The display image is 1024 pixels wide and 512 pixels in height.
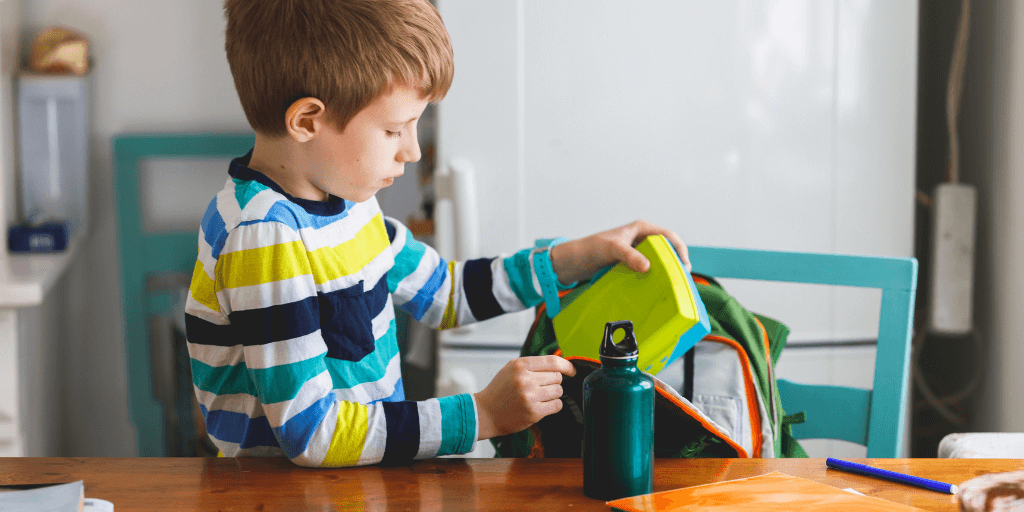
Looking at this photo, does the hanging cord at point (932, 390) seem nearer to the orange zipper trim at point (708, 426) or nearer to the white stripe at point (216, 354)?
the orange zipper trim at point (708, 426)

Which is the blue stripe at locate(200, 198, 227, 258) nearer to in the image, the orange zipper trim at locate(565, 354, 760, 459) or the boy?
the boy

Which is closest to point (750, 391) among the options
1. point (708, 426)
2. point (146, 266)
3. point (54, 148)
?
point (708, 426)

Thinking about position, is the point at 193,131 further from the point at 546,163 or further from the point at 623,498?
the point at 623,498

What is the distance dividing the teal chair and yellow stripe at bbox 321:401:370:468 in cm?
127

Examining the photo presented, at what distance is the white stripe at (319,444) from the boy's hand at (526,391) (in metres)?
0.13

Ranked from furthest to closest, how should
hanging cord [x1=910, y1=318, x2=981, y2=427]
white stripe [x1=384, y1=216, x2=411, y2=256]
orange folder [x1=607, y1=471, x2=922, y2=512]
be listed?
1. hanging cord [x1=910, y1=318, x2=981, y2=427]
2. white stripe [x1=384, y1=216, x2=411, y2=256]
3. orange folder [x1=607, y1=471, x2=922, y2=512]

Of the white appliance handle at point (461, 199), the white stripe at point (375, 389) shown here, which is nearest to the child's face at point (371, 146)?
the white stripe at point (375, 389)

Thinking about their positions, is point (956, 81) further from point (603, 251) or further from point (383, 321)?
point (383, 321)

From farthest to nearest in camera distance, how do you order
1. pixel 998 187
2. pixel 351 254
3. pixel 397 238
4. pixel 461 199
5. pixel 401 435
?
pixel 998 187 → pixel 461 199 → pixel 397 238 → pixel 351 254 → pixel 401 435

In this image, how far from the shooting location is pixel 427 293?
Result: 988mm

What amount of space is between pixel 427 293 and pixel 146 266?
1120 millimetres

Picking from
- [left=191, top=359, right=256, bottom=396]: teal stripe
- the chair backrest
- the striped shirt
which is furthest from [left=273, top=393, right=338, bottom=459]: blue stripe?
the chair backrest

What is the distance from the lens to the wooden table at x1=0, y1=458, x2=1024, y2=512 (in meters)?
0.62

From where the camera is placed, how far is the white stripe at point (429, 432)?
0.72 m
